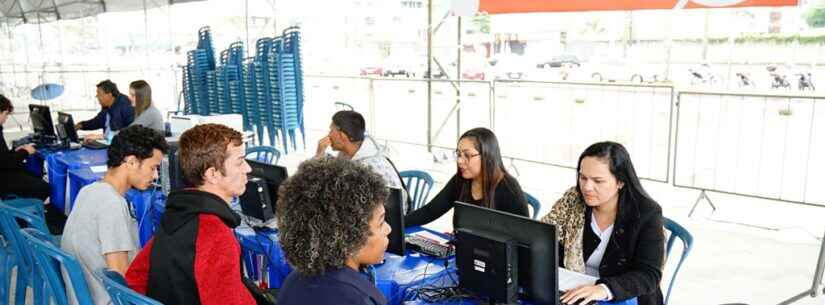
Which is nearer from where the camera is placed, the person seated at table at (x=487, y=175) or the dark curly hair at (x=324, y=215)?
the dark curly hair at (x=324, y=215)

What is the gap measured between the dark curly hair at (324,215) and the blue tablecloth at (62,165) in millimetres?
4006

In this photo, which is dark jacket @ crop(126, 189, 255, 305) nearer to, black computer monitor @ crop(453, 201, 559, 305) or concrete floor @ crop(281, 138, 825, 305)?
black computer monitor @ crop(453, 201, 559, 305)

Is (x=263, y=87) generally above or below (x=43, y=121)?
above

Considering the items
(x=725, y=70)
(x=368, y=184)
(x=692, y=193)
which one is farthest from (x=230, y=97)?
(x=725, y=70)

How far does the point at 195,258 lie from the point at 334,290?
0.64 metres

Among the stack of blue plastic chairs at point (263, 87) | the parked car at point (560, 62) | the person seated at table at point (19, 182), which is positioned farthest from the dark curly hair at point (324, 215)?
the parked car at point (560, 62)

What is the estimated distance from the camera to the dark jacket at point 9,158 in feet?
15.8

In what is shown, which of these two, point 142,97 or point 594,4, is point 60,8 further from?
point 594,4

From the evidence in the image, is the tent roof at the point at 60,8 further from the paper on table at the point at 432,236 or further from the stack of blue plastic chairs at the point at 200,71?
the paper on table at the point at 432,236

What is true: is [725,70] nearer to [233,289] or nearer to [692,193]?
[692,193]

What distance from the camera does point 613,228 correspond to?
8.18 ft

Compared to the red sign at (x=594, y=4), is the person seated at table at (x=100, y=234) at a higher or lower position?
lower

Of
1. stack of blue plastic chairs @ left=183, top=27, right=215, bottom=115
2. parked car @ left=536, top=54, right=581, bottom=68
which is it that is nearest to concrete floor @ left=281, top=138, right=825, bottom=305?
stack of blue plastic chairs @ left=183, top=27, right=215, bottom=115

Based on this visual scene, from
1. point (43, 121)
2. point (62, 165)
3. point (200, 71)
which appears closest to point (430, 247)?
point (62, 165)
